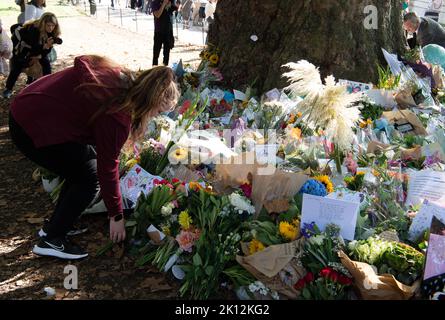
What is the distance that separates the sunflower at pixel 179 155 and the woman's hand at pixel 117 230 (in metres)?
0.69

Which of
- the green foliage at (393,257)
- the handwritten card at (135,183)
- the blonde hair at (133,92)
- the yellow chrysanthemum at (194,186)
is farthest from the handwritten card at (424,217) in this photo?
the handwritten card at (135,183)

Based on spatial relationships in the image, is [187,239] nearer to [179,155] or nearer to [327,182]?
[179,155]

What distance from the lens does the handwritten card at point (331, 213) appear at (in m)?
2.52

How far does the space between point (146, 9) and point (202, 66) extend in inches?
618

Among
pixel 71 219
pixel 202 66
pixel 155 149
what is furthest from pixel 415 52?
pixel 71 219

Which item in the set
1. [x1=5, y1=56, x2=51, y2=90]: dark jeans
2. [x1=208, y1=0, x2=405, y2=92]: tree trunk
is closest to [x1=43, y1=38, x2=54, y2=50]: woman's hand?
[x1=5, y1=56, x2=51, y2=90]: dark jeans

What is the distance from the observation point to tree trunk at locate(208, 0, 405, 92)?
15.3 ft

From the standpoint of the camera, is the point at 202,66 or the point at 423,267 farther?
the point at 202,66

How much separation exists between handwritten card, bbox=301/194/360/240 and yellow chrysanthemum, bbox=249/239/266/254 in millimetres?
254

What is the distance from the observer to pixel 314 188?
2705 mm

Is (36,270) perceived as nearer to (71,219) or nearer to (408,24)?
(71,219)

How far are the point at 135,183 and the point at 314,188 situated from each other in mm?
1191

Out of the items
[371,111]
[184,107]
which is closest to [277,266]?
[184,107]

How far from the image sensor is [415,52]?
5203mm
